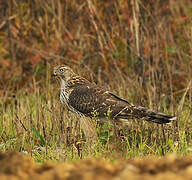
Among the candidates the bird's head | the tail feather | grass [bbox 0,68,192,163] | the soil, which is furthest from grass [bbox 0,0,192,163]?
the soil

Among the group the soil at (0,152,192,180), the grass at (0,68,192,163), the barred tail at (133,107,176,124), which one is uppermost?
the barred tail at (133,107,176,124)

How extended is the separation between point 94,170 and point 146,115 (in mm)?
4463

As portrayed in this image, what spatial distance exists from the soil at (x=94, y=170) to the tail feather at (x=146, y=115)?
386cm

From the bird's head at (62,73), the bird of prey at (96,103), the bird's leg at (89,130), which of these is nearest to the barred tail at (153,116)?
the bird of prey at (96,103)

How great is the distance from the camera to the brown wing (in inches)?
304

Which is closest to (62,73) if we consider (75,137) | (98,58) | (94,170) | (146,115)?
(75,137)

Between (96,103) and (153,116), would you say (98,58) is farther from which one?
(153,116)

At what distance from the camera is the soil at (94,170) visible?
102 inches

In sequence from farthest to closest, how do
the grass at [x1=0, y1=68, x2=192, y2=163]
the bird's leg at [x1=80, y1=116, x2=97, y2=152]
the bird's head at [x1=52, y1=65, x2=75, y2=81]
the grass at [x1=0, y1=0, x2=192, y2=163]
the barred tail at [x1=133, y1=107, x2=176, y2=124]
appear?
the bird's head at [x1=52, y1=65, x2=75, y2=81] → the grass at [x1=0, y1=0, x2=192, y2=163] → the barred tail at [x1=133, y1=107, x2=176, y2=124] → the bird's leg at [x1=80, y1=116, x2=97, y2=152] → the grass at [x1=0, y1=68, x2=192, y2=163]

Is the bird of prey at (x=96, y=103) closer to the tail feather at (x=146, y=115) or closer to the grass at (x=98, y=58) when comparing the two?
the tail feather at (x=146, y=115)

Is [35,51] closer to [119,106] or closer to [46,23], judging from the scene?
[46,23]

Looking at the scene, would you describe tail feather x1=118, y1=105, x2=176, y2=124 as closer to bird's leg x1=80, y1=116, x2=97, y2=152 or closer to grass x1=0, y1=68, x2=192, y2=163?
grass x1=0, y1=68, x2=192, y2=163

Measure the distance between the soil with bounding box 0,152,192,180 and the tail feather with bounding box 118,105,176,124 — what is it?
3.86m

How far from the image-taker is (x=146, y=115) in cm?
721
